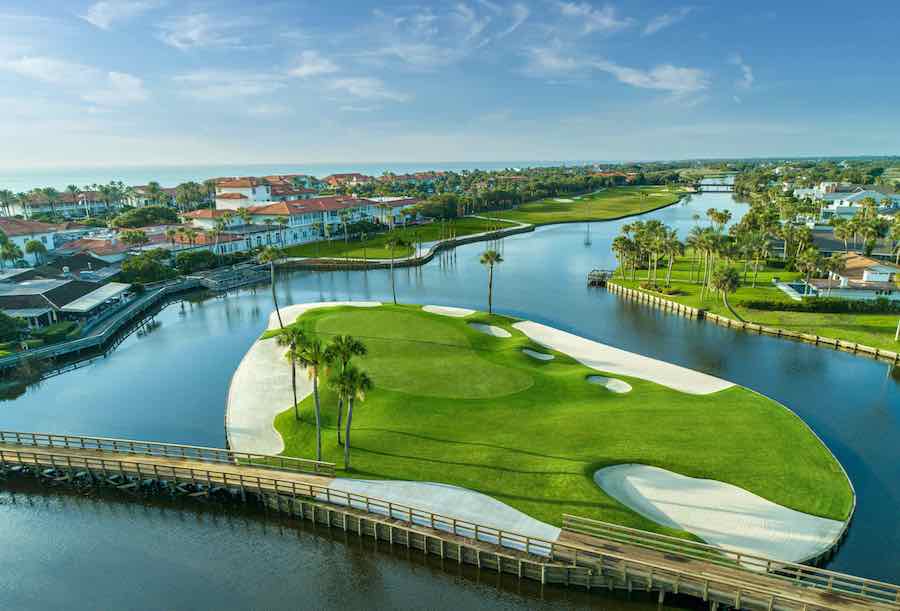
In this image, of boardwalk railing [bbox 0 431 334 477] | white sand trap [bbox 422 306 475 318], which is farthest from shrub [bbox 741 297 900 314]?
boardwalk railing [bbox 0 431 334 477]

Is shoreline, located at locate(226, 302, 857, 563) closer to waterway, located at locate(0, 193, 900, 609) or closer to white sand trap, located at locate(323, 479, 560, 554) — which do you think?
white sand trap, located at locate(323, 479, 560, 554)

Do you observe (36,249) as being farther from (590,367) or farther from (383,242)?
(590,367)

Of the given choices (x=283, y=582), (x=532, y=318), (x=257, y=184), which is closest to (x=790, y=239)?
(x=532, y=318)

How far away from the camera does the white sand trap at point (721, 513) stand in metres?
26.1

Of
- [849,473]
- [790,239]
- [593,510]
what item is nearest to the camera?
[593,510]

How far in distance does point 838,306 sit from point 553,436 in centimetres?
5259

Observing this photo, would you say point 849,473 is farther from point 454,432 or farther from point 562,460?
point 454,432

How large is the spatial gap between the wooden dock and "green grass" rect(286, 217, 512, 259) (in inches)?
3083

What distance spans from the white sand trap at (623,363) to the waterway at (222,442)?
173 inches

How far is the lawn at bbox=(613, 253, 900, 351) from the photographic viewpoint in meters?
59.2

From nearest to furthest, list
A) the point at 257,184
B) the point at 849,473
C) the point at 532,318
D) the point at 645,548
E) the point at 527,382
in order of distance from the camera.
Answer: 1. the point at 645,548
2. the point at 849,473
3. the point at 527,382
4. the point at 532,318
5. the point at 257,184

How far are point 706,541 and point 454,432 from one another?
16.3 m

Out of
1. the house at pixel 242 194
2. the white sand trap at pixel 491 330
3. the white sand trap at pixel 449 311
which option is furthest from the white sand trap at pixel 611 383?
the house at pixel 242 194

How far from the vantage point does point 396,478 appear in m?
31.8
